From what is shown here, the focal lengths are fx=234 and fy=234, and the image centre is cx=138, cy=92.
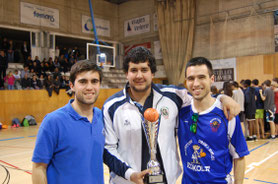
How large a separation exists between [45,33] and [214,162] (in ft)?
54.9

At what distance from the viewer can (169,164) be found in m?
1.86

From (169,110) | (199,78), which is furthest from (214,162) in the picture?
(199,78)

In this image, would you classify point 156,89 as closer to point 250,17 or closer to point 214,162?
point 214,162

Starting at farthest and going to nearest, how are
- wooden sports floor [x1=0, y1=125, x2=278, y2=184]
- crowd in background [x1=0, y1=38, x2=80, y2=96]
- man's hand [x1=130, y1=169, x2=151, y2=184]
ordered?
crowd in background [x1=0, y1=38, x2=80, y2=96]
wooden sports floor [x1=0, y1=125, x2=278, y2=184]
man's hand [x1=130, y1=169, x2=151, y2=184]

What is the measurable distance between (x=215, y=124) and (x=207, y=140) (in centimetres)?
14

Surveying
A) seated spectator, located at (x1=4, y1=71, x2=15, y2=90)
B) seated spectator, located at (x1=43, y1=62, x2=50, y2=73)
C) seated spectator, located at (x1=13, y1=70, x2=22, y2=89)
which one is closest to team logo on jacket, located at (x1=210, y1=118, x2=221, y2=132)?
seated spectator, located at (x1=4, y1=71, x2=15, y2=90)

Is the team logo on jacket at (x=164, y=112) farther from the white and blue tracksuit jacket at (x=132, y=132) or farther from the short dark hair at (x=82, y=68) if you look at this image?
the short dark hair at (x=82, y=68)

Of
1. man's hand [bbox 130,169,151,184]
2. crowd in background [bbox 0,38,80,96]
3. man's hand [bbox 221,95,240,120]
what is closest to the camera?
man's hand [bbox 130,169,151,184]

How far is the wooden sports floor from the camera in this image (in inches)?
166

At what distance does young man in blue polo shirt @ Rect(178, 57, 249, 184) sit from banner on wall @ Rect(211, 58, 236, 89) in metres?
12.5

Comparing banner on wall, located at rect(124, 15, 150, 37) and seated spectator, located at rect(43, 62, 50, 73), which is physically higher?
banner on wall, located at rect(124, 15, 150, 37)

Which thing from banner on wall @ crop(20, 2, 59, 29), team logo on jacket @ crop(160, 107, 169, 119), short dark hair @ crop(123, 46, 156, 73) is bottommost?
team logo on jacket @ crop(160, 107, 169, 119)

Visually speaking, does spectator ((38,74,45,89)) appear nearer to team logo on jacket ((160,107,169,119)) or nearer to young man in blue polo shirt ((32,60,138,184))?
young man in blue polo shirt ((32,60,138,184))

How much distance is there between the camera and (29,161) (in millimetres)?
5414
